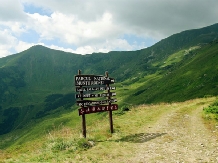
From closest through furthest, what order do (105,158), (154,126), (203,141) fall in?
(105,158) → (203,141) → (154,126)

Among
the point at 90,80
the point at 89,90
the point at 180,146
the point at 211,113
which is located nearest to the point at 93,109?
the point at 89,90

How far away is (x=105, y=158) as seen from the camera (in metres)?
13.5

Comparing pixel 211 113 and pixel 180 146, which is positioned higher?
pixel 211 113

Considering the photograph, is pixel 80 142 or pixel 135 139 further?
pixel 135 139

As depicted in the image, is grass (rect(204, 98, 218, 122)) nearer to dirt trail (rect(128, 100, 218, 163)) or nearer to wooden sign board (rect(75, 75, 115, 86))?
dirt trail (rect(128, 100, 218, 163))

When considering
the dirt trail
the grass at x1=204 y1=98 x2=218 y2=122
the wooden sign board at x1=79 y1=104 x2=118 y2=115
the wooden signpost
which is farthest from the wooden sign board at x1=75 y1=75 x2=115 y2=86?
the grass at x1=204 y1=98 x2=218 y2=122

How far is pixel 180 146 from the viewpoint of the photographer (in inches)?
600

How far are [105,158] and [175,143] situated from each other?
562 cm

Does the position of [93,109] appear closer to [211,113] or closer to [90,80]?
[90,80]

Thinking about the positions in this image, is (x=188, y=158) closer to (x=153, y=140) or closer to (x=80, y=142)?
(x=153, y=140)

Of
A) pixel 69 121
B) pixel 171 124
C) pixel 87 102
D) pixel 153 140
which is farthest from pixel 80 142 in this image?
pixel 69 121

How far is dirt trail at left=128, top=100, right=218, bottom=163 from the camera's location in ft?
41.8

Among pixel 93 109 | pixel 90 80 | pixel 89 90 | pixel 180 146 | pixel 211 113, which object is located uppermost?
pixel 90 80

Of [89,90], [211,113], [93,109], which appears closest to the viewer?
[93,109]
